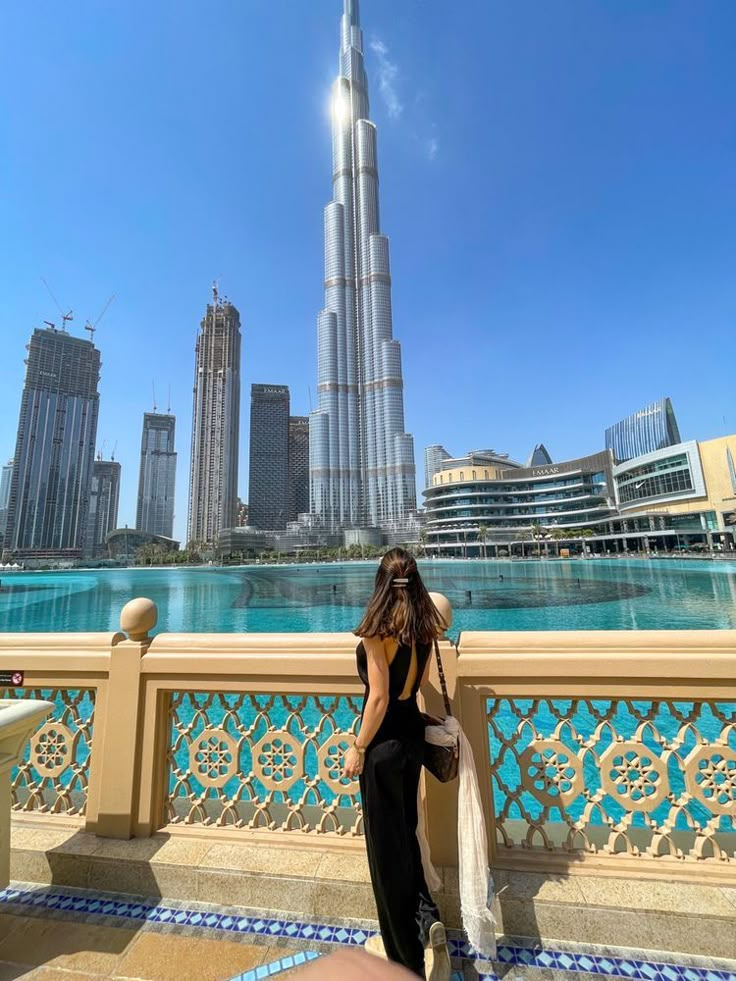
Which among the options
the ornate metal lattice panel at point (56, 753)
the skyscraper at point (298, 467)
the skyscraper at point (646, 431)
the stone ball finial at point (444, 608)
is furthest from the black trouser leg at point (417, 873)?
the skyscraper at point (298, 467)

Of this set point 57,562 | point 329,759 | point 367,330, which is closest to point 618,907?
point 329,759

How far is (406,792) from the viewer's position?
1.70 metres

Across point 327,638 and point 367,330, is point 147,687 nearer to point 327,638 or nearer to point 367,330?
point 327,638

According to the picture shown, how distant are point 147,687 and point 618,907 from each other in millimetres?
2404

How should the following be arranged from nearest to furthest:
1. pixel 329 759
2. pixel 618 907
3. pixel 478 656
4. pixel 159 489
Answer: pixel 618 907, pixel 478 656, pixel 329 759, pixel 159 489

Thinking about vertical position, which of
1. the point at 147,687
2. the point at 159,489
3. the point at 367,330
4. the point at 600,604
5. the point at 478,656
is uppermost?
the point at 367,330

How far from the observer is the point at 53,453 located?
103500 mm

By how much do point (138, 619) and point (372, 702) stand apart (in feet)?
4.97

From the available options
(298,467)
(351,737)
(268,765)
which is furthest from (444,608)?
(298,467)

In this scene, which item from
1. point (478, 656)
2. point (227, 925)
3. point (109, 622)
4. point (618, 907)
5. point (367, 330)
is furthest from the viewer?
point (367, 330)

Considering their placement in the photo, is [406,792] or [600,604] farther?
[600,604]

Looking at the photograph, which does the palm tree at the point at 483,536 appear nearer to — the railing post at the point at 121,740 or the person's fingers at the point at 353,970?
the railing post at the point at 121,740

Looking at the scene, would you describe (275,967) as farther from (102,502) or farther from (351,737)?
(102,502)

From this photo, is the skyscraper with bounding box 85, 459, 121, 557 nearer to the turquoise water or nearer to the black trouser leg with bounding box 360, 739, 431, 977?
the turquoise water
